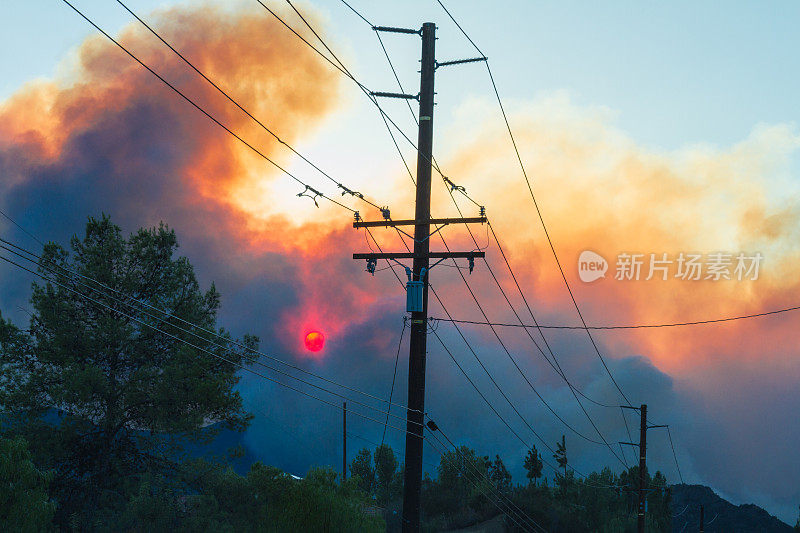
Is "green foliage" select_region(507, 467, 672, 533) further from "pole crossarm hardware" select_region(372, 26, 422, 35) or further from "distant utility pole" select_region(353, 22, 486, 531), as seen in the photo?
"pole crossarm hardware" select_region(372, 26, 422, 35)

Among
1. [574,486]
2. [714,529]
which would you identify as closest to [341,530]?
[574,486]

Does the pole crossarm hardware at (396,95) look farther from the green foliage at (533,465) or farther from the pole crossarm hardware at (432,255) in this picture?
the green foliage at (533,465)

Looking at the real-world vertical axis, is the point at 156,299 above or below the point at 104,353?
above

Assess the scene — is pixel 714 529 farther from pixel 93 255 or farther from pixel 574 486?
pixel 93 255

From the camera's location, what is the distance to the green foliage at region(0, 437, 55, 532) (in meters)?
24.2

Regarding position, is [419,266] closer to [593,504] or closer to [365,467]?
[593,504]

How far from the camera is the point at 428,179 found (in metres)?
16.6

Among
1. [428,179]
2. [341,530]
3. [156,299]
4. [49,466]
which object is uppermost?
[156,299]

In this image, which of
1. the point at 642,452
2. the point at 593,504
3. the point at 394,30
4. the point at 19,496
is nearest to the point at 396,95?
the point at 394,30

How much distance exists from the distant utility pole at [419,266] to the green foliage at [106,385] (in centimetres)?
1978

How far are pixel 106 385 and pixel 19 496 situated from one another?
908 cm

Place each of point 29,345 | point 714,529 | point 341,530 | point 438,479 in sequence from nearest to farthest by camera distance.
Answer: point 341,530
point 29,345
point 438,479
point 714,529

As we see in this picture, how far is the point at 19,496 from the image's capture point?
80.6 feet

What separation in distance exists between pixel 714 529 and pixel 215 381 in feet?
371
